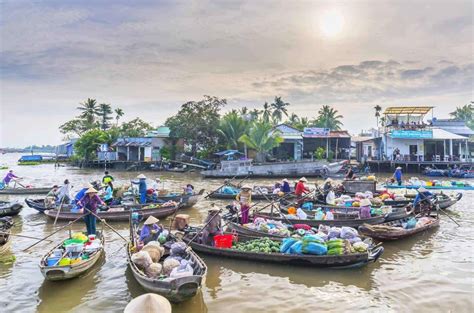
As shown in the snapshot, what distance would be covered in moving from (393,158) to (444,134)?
5.26m

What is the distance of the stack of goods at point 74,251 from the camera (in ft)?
24.8

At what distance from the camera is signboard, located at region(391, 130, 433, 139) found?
32.2 metres

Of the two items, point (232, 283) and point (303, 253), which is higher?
point (303, 253)

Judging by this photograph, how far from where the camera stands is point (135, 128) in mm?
52375

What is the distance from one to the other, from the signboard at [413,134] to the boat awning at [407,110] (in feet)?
5.78

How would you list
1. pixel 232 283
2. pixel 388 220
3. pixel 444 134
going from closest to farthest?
pixel 232 283, pixel 388 220, pixel 444 134

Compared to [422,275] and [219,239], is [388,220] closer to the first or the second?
[422,275]

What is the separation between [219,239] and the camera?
896cm

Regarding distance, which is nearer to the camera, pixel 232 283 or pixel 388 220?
pixel 232 283

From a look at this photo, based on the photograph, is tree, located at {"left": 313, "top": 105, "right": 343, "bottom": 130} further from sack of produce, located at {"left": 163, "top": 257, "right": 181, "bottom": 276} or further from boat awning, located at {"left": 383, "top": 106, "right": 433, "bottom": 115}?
sack of produce, located at {"left": 163, "top": 257, "right": 181, "bottom": 276}

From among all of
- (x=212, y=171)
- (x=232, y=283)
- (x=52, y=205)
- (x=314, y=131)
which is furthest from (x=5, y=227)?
(x=314, y=131)

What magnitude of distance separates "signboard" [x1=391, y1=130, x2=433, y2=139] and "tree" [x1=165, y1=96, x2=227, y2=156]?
730 inches

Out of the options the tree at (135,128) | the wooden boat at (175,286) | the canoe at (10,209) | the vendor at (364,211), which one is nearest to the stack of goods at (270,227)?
the vendor at (364,211)

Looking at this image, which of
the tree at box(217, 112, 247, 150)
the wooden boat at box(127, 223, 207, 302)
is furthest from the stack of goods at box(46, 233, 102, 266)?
the tree at box(217, 112, 247, 150)
